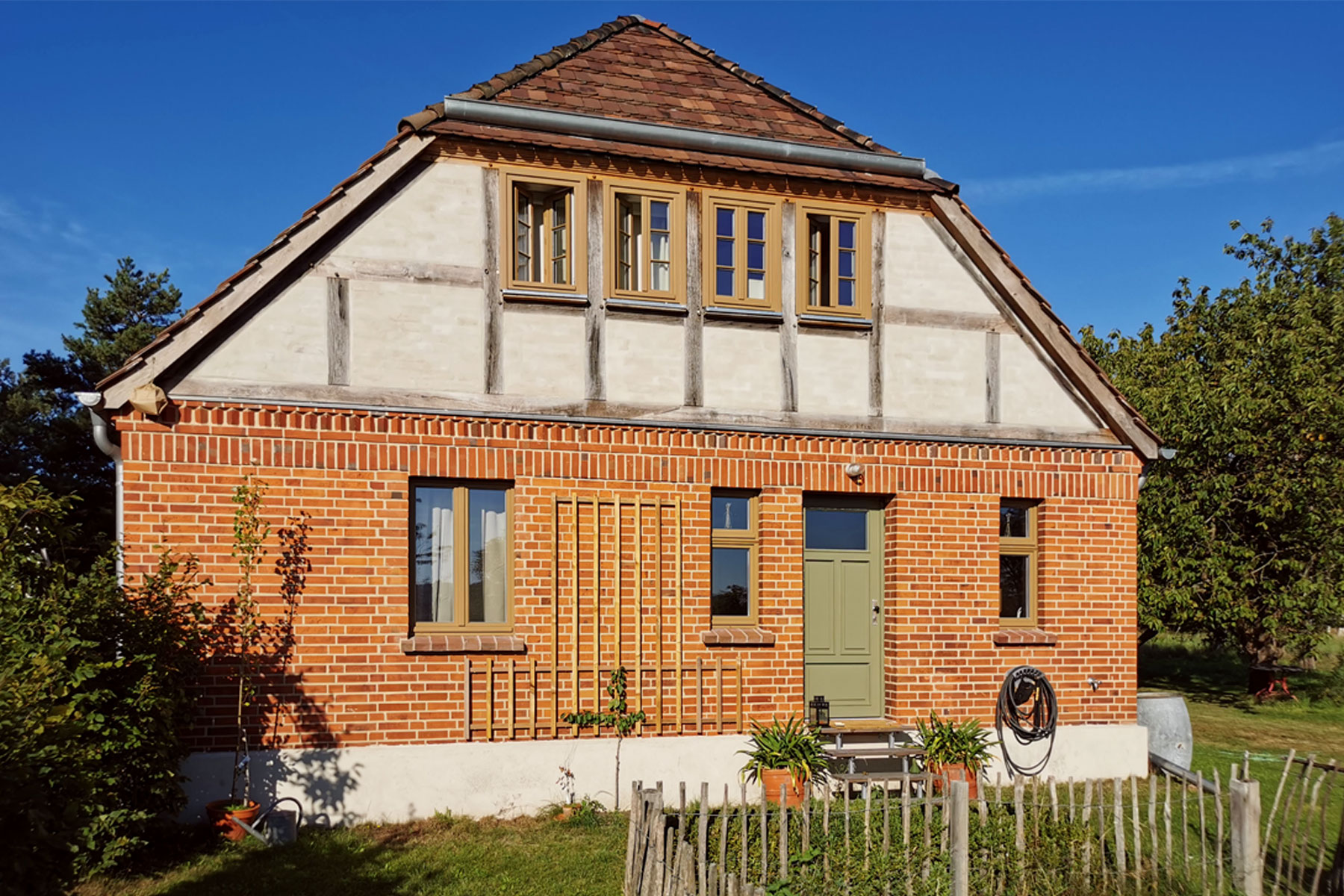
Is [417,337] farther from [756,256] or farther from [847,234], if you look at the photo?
[847,234]

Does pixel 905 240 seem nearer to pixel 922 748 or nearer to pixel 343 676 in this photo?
pixel 922 748

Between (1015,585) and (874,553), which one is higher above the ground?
(874,553)

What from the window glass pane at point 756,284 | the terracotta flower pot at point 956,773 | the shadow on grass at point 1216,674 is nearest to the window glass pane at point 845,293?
the window glass pane at point 756,284

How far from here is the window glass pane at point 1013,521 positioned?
38.7ft

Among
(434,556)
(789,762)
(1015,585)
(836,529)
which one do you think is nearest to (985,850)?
(789,762)

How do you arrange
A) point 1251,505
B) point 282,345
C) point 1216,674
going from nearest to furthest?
point 282,345, point 1251,505, point 1216,674

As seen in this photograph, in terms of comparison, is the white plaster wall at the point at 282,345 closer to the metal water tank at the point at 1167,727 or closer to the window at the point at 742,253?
the window at the point at 742,253

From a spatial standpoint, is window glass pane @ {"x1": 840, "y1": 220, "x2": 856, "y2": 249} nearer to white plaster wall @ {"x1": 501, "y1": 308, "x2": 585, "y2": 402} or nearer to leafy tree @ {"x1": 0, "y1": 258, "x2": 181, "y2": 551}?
white plaster wall @ {"x1": 501, "y1": 308, "x2": 585, "y2": 402}

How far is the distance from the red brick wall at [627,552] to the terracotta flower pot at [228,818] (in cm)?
61

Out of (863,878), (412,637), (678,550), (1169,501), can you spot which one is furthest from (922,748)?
(1169,501)

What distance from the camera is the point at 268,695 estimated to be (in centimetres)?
923

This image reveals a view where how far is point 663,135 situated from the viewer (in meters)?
10.6

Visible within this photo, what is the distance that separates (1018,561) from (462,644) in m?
6.22

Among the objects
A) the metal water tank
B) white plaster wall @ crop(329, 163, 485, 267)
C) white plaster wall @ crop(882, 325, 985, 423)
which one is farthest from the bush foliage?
the metal water tank
